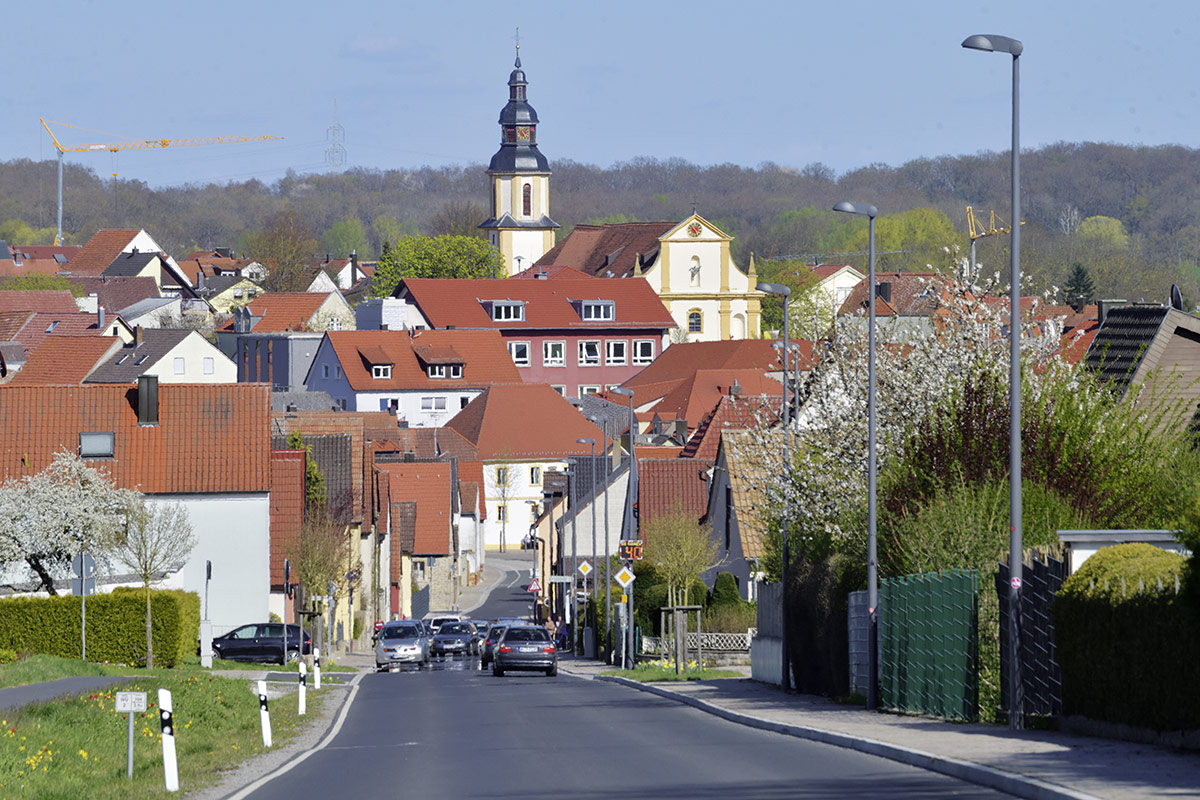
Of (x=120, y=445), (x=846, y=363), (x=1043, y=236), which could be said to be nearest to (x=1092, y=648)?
(x=846, y=363)

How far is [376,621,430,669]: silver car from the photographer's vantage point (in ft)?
155

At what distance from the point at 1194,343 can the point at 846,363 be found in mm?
7714

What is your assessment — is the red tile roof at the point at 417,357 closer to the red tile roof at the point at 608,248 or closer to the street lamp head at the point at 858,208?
the red tile roof at the point at 608,248

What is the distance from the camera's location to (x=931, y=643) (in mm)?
21656

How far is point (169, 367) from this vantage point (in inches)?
3565

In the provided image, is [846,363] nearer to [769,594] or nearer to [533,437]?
[769,594]

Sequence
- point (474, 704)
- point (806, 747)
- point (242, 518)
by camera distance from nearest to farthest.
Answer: point (806, 747), point (474, 704), point (242, 518)

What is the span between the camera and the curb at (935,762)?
12.8 metres

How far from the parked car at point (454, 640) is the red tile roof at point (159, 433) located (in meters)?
11.1

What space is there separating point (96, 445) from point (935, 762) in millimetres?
37919

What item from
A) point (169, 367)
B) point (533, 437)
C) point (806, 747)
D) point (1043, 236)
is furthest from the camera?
point (1043, 236)

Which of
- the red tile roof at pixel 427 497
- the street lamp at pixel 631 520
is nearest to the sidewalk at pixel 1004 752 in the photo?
the street lamp at pixel 631 520

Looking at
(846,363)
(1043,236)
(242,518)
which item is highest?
(1043,236)

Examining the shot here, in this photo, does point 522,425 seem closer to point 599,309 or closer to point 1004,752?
point 599,309
